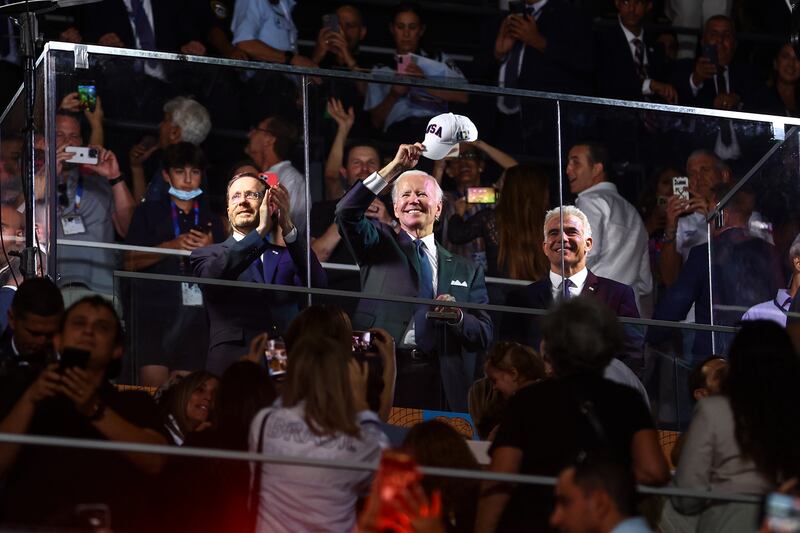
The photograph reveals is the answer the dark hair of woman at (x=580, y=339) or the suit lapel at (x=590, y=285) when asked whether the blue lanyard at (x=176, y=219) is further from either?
the dark hair of woman at (x=580, y=339)

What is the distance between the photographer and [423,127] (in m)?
7.76

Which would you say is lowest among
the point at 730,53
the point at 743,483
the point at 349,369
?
the point at 743,483

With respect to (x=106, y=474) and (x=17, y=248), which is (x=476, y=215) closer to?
(x=17, y=248)

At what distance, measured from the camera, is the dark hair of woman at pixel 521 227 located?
7.67 m

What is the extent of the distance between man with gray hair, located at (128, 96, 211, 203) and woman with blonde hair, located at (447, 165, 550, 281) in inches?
48.3

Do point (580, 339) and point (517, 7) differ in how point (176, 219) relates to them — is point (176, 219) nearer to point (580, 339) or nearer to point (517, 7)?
point (580, 339)

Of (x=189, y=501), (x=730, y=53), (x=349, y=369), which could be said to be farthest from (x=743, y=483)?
(x=730, y=53)

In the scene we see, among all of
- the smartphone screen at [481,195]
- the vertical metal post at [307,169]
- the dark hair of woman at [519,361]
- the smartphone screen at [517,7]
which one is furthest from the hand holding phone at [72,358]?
the smartphone screen at [517,7]

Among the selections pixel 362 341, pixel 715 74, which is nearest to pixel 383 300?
pixel 362 341

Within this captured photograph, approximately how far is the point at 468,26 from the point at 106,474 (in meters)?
7.09

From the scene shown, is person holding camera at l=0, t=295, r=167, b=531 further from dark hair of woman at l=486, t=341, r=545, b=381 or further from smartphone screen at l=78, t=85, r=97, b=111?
smartphone screen at l=78, t=85, r=97, b=111

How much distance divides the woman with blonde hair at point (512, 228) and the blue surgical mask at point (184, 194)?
1.16 metres

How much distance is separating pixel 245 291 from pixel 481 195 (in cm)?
120

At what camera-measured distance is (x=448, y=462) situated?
5.22 metres
